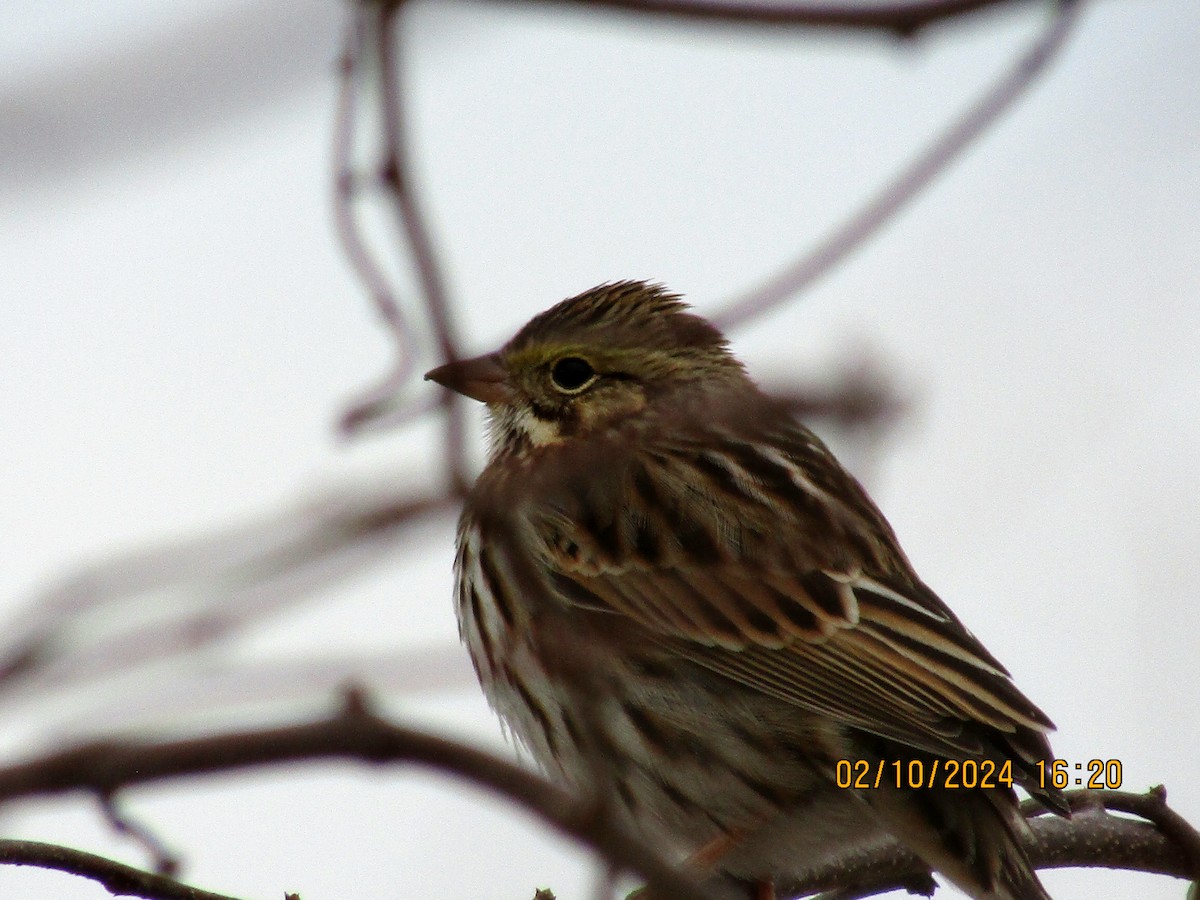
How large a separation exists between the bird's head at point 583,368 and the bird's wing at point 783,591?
48 cm

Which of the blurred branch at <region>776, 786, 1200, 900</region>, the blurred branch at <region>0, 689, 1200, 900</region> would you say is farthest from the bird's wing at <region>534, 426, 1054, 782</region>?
the blurred branch at <region>0, 689, 1200, 900</region>

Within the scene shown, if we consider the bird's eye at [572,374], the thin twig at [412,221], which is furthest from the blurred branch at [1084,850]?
the thin twig at [412,221]

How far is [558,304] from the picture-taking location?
650 cm

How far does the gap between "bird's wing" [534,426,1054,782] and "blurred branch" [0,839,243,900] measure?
1.93 metres

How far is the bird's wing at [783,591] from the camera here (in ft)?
16.6

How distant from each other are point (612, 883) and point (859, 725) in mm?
3174

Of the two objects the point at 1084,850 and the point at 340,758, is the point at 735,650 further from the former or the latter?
the point at 340,758

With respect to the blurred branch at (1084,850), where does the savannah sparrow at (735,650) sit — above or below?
above

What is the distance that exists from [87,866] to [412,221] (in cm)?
179

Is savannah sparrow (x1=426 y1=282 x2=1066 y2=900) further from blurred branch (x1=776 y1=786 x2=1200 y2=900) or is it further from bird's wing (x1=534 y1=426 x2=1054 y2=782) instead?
blurred branch (x1=776 y1=786 x2=1200 y2=900)

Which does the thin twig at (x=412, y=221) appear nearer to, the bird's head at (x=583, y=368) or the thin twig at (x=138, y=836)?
the thin twig at (x=138, y=836)

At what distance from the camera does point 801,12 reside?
2604 mm

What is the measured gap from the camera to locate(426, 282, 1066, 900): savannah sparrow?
498 cm

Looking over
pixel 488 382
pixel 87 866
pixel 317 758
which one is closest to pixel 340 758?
pixel 317 758
